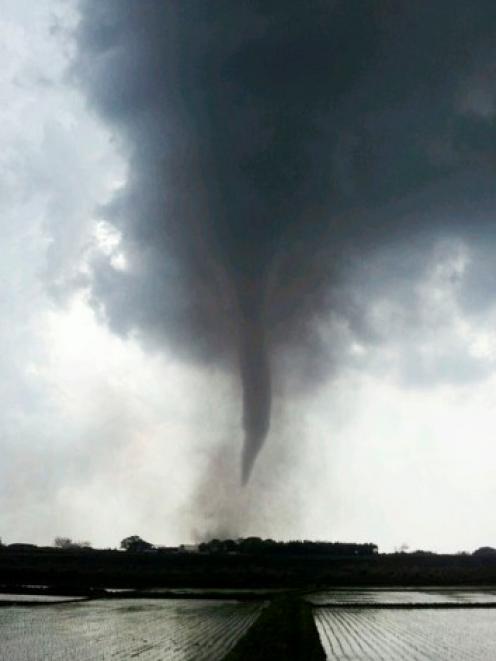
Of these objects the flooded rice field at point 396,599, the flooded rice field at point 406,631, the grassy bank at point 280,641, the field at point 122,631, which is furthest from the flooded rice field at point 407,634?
the flooded rice field at point 396,599

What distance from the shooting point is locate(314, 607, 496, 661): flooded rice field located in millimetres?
34925

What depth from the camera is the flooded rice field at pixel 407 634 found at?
1375 inches

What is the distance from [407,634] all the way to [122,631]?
17856 mm

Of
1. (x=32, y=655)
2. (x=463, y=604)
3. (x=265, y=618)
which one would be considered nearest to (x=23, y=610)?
(x=265, y=618)

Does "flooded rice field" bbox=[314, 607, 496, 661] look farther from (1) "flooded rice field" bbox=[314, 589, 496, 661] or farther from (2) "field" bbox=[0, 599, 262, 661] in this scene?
(2) "field" bbox=[0, 599, 262, 661]

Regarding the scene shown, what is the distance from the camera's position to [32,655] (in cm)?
3253

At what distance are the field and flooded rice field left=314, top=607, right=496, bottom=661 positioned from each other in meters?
5.76

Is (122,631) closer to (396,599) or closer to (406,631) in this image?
(406,631)

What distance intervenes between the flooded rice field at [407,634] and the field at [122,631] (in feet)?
18.9

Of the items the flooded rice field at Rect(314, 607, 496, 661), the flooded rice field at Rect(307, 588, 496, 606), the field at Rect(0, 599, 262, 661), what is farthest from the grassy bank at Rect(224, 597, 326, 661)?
the flooded rice field at Rect(307, 588, 496, 606)

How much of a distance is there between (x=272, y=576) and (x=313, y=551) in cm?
7039

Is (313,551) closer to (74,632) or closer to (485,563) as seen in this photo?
(485,563)

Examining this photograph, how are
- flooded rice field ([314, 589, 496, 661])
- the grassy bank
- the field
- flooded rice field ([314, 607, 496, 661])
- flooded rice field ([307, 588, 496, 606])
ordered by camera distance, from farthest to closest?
1. flooded rice field ([307, 588, 496, 606])
2. flooded rice field ([314, 589, 496, 661])
3. flooded rice field ([314, 607, 496, 661])
4. the field
5. the grassy bank

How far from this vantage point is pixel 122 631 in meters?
44.2
